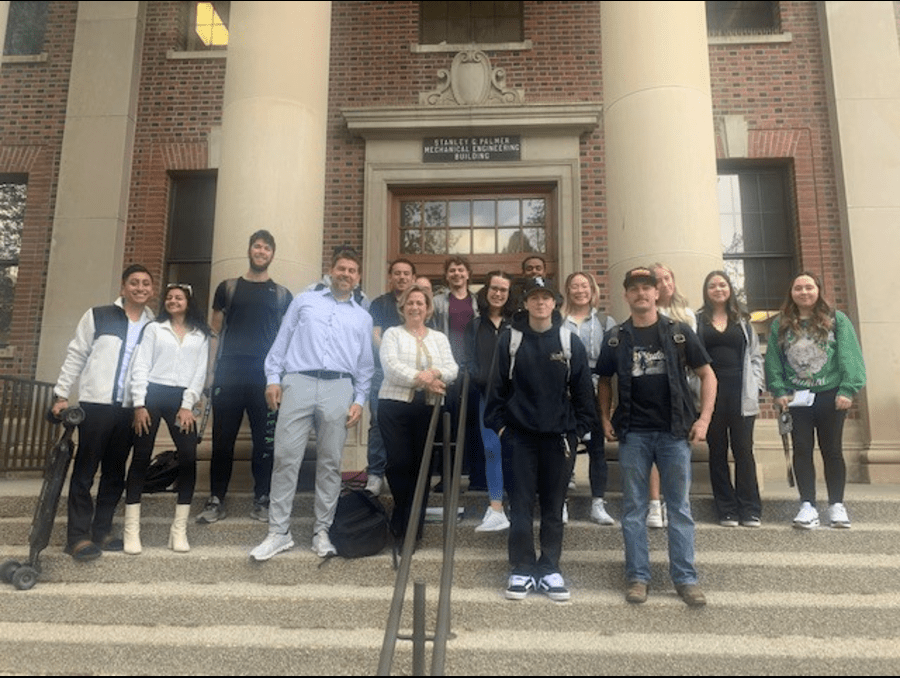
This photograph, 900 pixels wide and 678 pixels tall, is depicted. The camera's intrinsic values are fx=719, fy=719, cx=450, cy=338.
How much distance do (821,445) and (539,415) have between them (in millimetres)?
2231

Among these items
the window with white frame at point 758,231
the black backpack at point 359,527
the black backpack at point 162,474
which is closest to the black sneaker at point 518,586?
the black backpack at point 359,527

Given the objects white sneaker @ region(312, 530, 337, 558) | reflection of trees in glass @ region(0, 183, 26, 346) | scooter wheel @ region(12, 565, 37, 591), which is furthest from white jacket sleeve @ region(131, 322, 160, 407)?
reflection of trees in glass @ region(0, 183, 26, 346)

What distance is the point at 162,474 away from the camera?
5680 millimetres

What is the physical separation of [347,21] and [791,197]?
669 cm

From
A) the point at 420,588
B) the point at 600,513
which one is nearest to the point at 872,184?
the point at 600,513

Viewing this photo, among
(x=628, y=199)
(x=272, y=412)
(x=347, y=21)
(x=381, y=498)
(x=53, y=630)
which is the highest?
(x=347, y=21)

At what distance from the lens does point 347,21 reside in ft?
34.2

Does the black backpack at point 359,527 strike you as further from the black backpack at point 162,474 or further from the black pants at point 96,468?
the black backpack at point 162,474

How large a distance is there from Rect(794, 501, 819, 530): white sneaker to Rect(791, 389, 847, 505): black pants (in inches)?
2.7

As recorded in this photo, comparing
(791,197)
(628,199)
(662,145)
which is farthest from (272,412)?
(791,197)

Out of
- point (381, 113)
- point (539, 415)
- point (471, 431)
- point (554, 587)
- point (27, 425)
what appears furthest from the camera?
point (381, 113)

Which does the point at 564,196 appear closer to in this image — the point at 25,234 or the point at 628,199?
the point at 628,199

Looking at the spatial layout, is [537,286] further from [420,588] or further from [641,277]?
[420,588]

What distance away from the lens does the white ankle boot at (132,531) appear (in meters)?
4.74
